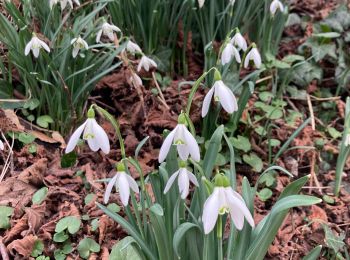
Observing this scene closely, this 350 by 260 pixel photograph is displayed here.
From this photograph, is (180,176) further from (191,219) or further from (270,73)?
(270,73)

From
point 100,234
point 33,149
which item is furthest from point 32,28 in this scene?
point 100,234

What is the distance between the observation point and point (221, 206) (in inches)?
51.8

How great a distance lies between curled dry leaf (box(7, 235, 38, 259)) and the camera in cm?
205

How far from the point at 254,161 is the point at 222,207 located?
4.50 ft

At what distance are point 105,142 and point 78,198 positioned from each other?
85cm

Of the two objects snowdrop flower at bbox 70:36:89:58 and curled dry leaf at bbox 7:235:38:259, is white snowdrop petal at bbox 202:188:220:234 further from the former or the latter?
snowdrop flower at bbox 70:36:89:58

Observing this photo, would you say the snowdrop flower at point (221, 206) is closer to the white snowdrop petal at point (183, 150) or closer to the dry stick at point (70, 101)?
the white snowdrop petal at point (183, 150)

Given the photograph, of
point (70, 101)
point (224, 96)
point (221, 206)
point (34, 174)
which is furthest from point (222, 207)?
point (70, 101)

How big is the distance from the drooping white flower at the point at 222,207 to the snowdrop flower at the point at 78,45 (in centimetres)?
137

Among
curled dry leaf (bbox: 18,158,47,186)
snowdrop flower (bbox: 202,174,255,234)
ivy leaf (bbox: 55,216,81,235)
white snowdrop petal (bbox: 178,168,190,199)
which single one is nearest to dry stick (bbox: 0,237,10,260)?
ivy leaf (bbox: 55,216,81,235)

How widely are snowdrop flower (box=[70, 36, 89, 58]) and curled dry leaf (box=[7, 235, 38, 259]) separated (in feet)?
2.91

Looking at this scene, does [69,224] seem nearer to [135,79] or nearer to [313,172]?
[135,79]

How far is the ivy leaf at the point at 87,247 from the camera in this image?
2.10 m

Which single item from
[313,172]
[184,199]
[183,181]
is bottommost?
[313,172]
